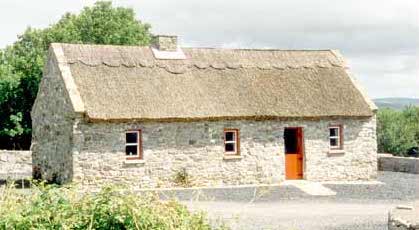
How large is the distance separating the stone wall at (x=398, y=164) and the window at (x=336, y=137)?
4410 millimetres

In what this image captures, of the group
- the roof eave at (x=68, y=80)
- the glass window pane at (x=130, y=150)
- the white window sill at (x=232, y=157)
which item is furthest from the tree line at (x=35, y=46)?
the white window sill at (x=232, y=157)

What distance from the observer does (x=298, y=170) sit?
25.8 m

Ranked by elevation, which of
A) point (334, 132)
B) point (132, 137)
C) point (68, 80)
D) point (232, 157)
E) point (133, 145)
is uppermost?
point (68, 80)

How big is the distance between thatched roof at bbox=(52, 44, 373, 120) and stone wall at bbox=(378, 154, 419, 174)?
4409mm

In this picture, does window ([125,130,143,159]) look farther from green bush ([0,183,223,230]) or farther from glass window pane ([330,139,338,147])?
green bush ([0,183,223,230])

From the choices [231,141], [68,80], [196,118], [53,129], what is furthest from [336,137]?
[53,129]

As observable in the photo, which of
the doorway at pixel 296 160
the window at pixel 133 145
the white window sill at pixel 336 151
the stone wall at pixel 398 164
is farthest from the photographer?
the stone wall at pixel 398 164

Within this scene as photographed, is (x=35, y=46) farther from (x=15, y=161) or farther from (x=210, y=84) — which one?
(x=210, y=84)

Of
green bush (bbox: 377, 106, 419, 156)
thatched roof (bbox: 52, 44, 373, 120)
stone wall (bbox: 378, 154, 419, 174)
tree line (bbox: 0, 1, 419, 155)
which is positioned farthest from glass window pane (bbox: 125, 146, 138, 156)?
green bush (bbox: 377, 106, 419, 156)

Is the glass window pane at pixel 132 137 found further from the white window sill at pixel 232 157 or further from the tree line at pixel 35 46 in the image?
the tree line at pixel 35 46

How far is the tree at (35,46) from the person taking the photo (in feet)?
125

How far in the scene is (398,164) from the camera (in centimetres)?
3036

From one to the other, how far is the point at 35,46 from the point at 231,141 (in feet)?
81.0

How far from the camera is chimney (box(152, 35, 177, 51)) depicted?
2634 cm
